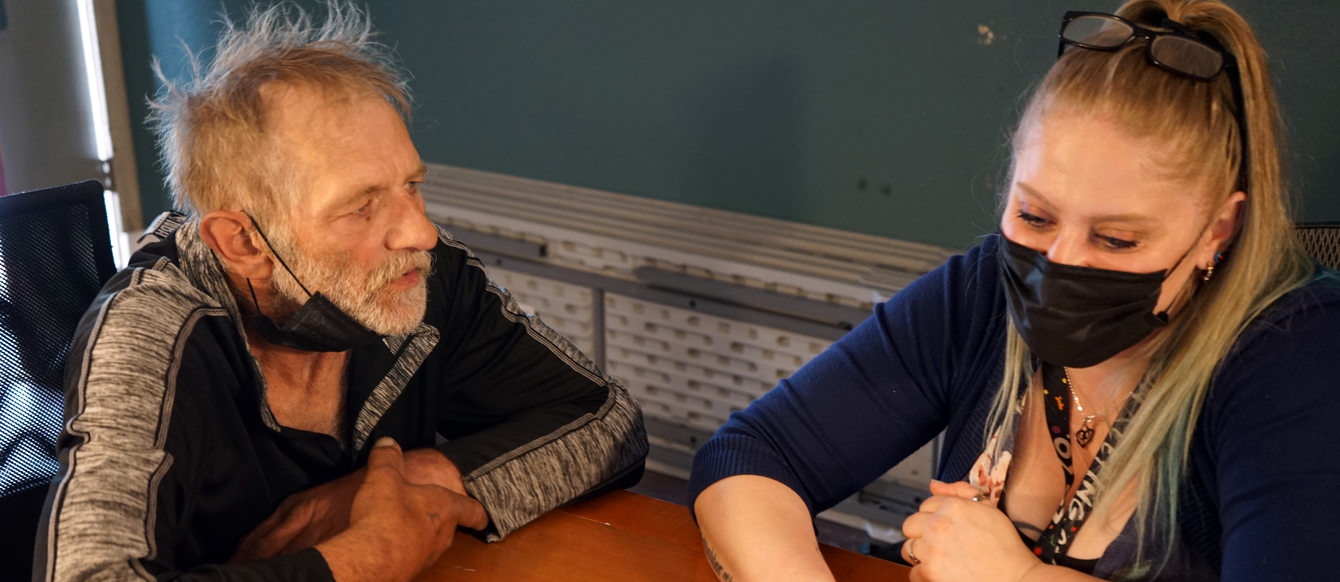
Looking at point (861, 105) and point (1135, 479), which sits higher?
point (861, 105)

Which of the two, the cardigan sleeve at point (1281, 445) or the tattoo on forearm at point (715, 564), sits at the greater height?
the cardigan sleeve at point (1281, 445)

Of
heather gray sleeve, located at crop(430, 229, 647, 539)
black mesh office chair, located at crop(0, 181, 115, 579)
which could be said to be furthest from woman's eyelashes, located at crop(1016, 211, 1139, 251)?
black mesh office chair, located at crop(0, 181, 115, 579)

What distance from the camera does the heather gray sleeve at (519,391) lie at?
149cm

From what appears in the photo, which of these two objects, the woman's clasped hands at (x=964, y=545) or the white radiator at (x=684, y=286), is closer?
the woman's clasped hands at (x=964, y=545)

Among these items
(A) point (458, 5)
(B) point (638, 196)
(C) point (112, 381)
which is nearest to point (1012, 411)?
(C) point (112, 381)

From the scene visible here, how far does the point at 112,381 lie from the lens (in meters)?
1.18

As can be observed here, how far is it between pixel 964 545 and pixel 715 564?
27 cm

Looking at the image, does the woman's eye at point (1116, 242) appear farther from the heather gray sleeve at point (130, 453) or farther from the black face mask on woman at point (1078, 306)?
the heather gray sleeve at point (130, 453)

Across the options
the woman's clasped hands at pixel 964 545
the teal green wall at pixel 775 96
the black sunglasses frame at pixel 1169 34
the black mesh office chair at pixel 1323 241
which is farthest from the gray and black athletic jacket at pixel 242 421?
the teal green wall at pixel 775 96

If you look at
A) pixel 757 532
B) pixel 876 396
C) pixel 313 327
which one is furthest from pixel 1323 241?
pixel 313 327

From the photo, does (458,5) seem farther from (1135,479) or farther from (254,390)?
(1135,479)

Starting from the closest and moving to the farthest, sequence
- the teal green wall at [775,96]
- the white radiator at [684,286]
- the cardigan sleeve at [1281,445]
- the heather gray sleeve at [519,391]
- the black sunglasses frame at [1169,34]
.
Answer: the cardigan sleeve at [1281,445] → the black sunglasses frame at [1169,34] → the heather gray sleeve at [519,391] → the teal green wall at [775,96] → the white radiator at [684,286]

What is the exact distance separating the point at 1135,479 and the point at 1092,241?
0.86 ft

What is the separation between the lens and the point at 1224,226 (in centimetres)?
116
